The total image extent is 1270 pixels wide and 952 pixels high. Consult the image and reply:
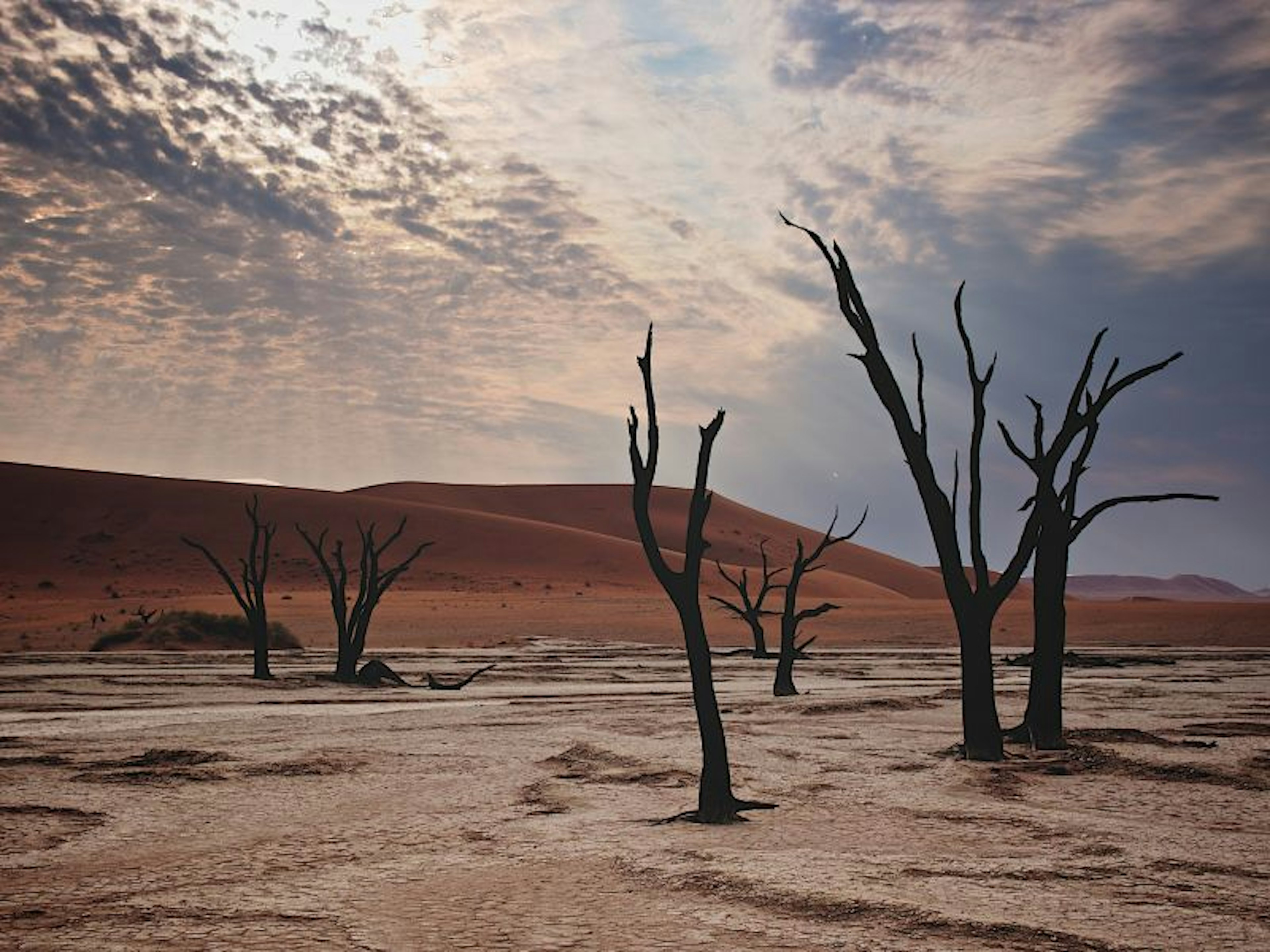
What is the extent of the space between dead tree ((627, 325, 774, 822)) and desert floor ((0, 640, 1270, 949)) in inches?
11.9

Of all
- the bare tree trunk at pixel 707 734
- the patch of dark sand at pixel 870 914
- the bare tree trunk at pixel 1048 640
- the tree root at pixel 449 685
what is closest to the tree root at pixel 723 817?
the bare tree trunk at pixel 707 734

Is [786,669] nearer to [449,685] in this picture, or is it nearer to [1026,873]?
[449,685]

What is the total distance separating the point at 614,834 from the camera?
7949mm

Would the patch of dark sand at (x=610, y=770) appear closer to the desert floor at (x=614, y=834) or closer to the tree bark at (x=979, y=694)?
the desert floor at (x=614, y=834)

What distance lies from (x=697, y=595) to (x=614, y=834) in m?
1.70

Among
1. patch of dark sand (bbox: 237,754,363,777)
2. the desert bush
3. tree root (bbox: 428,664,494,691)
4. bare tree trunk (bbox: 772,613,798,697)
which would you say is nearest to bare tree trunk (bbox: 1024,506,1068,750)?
bare tree trunk (bbox: 772,613,798,697)

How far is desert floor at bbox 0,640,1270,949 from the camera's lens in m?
5.61

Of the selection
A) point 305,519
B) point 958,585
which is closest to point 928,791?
point 958,585

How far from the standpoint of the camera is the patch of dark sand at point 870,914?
532 cm

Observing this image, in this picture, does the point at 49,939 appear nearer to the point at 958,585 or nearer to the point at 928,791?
the point at 928,791

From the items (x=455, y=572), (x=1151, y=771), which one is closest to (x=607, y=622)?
(x=455, y=572)

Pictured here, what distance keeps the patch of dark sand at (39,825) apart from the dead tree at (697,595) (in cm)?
400

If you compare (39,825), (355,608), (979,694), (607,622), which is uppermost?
(355,608)

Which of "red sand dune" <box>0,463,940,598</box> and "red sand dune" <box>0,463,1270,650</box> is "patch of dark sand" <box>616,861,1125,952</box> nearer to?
"red sand dune" <box>0,463,1270,650</box>
